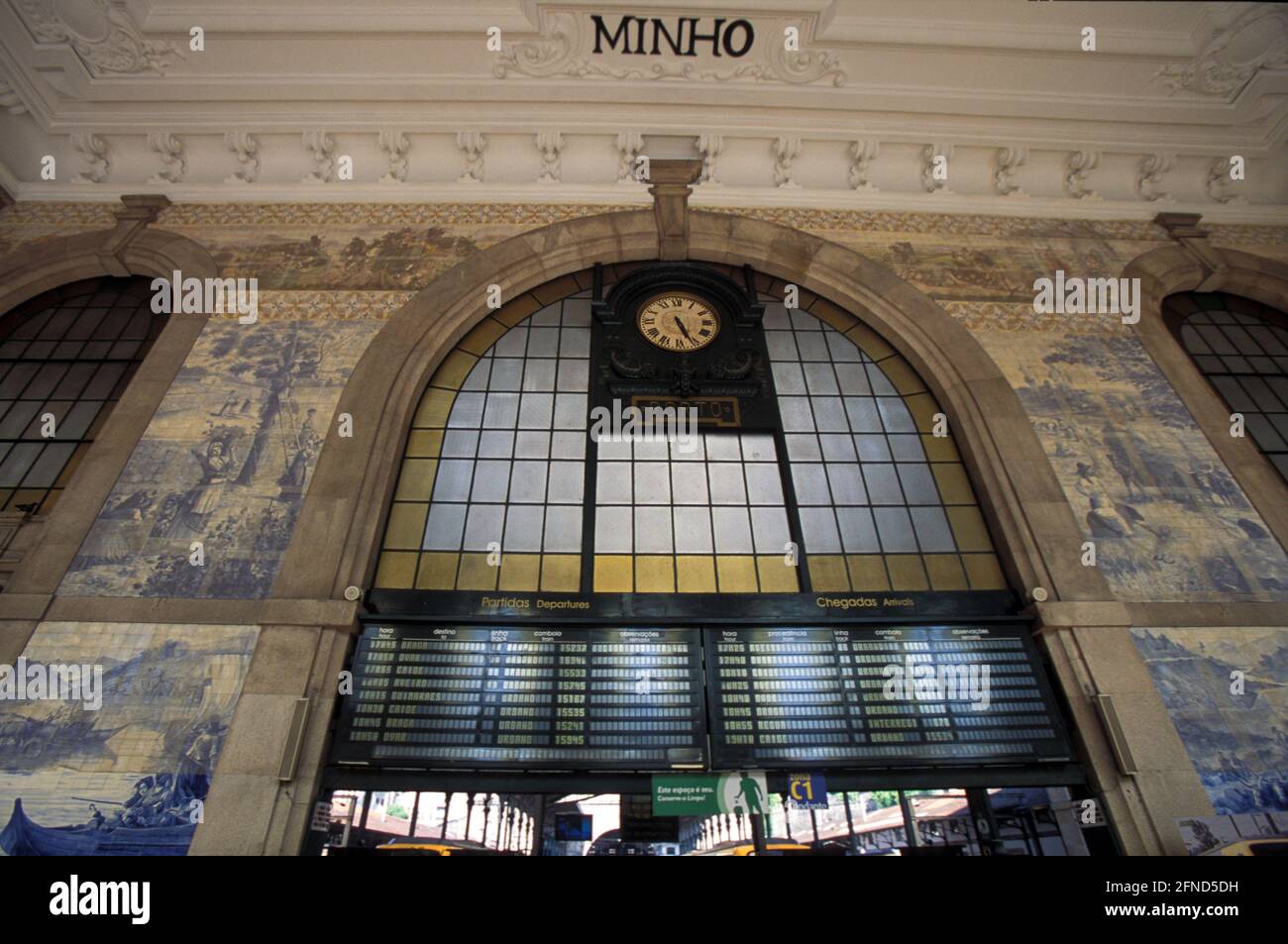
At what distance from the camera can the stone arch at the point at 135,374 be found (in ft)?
19.9

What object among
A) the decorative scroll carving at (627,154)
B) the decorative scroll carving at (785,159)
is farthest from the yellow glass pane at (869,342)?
the decorative scroll carving at (627,154)

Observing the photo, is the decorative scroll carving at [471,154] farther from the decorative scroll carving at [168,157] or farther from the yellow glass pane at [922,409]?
the yellow glass pane at [922,409]

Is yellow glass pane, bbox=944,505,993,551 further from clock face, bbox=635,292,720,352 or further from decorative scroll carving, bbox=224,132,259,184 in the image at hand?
decorative scroll carving, bbox=224,132,259,184

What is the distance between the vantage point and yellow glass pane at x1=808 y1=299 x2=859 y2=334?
29.4 ft

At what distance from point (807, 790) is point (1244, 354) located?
8.61 m

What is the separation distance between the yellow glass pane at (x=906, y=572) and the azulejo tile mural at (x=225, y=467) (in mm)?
6132

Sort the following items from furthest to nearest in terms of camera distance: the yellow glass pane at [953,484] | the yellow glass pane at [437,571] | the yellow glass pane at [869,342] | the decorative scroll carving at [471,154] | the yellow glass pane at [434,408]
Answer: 1. the decorative scroll carving at [471,154]
2. the yellow glass pane at [869,342]
3. the yellow glass pane at [434,408]
4. the yellow glass pane at [953,484]
5. the yellow glass pane at [437,571]

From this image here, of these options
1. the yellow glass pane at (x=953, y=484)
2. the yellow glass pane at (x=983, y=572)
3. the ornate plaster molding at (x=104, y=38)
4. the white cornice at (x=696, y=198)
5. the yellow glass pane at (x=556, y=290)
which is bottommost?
the yellow glass pane at (x=983, y=572)

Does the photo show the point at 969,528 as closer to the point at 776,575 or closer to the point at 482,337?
the point at 776,575

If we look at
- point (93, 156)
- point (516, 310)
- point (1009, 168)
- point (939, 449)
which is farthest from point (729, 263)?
point (93, 156)

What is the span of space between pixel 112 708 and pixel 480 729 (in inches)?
118

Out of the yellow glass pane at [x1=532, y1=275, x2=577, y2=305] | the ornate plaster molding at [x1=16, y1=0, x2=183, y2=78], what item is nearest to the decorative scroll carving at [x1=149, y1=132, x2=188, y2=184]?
the ornate plaster molding at [x1=16, y1=0, x2=183, y2=78]
